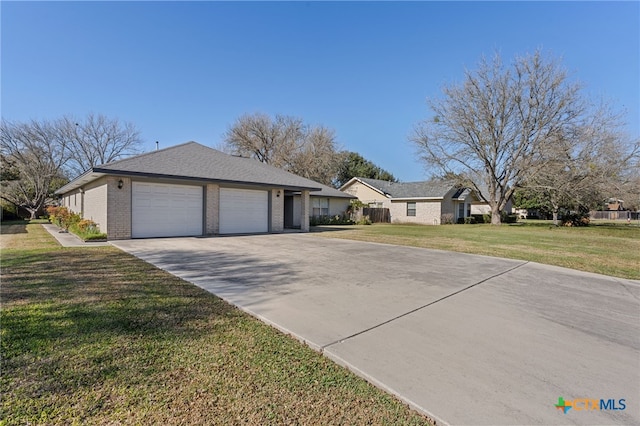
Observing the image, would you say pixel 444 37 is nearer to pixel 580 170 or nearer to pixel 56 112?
pixel 580 170

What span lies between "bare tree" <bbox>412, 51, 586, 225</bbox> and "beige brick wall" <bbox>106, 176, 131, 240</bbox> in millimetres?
22808

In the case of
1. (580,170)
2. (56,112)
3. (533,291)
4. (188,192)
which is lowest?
(533,291)

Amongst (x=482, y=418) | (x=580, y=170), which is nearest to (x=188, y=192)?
(x=482, y=418)

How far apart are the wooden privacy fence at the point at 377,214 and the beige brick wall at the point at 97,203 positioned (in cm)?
→ 2062

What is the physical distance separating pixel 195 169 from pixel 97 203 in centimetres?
456

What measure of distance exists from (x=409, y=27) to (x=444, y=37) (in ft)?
5.45

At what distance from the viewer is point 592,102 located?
2289 centimetres

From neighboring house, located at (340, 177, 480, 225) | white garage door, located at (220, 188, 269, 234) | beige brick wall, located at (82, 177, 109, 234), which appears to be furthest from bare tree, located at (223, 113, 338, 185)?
beige brick wall, located at (82, 177, 109, 234)

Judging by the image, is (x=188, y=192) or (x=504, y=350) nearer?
(x=504, y=350)

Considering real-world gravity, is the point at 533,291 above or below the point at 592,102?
below

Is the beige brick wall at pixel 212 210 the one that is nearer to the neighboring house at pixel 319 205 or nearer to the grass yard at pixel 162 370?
the neighboring house at pixel 319 205

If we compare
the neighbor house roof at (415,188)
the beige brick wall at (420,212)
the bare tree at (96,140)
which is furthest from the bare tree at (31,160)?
the beige brick wall at (420,212)

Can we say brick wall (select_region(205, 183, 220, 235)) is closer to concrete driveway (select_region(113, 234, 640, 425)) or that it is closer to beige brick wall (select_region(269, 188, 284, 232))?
beige brick wall (select_region(269, 188, 284, 232))

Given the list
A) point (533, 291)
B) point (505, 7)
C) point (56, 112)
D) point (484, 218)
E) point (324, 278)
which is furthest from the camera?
point (484, 218)
